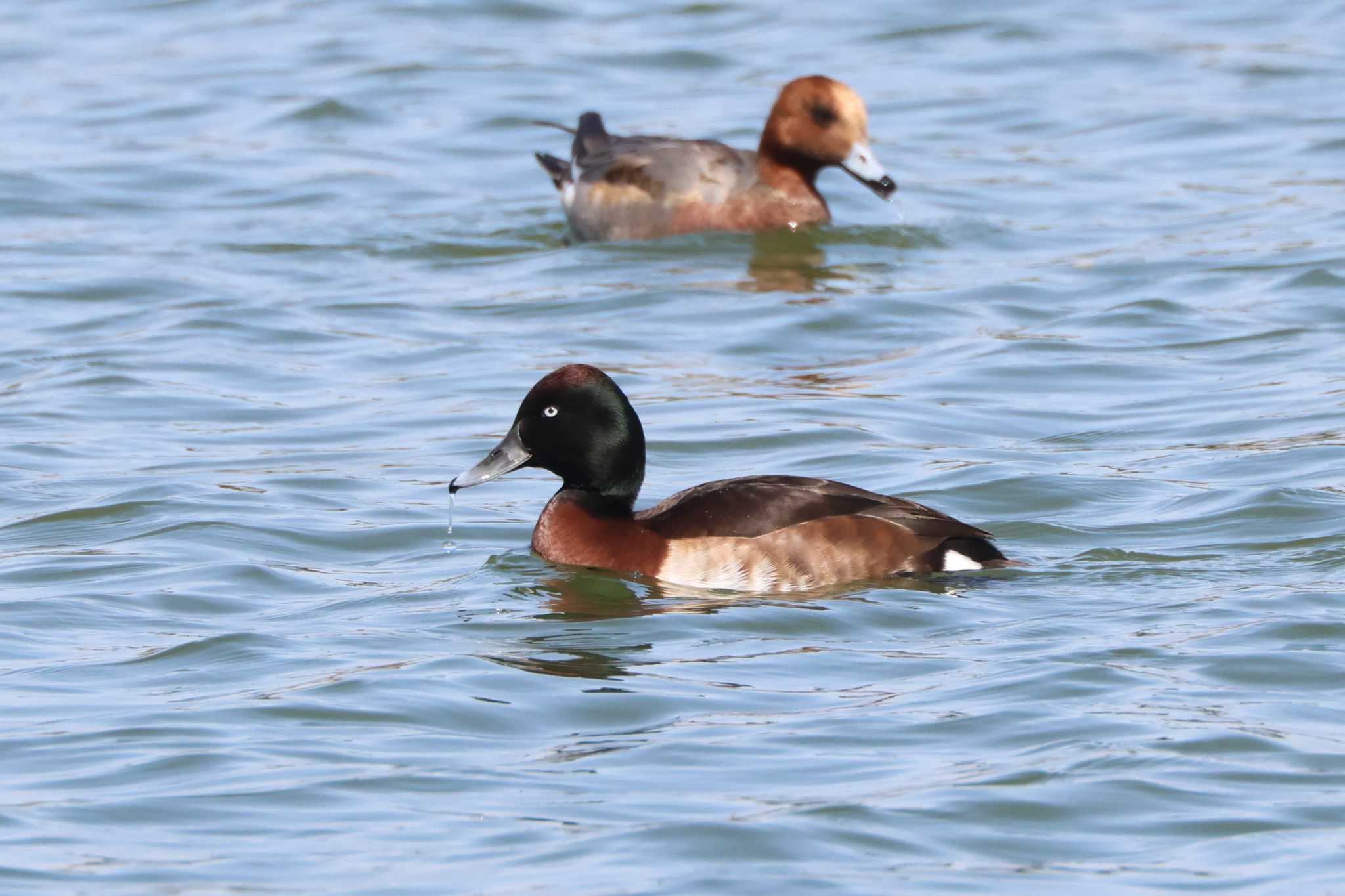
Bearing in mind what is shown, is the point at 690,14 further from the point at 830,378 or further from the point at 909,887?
the point at 909,887

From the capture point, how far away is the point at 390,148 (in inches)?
752

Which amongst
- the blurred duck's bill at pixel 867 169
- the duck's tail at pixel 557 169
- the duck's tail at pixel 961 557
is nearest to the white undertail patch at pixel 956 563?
the duck's tail at pixel 961 557

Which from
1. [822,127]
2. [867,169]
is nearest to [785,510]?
[867,169]

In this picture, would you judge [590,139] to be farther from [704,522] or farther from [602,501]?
[704,522]

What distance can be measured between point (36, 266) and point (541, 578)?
7.72m

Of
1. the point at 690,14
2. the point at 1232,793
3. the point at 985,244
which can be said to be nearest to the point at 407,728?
the point at 1232,793

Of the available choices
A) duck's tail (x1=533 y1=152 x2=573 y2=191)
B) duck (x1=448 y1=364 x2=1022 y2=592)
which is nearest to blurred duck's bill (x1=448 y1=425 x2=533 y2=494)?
duck (x1=448 y1=364 x2=1022 y2=592)

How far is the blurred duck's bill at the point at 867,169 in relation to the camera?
15.3 meters

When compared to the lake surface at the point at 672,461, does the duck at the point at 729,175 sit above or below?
above

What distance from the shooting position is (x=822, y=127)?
15.6 meters

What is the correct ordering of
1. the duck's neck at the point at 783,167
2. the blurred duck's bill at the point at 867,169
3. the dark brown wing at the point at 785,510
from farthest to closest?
the duck's neck at the point at 783,167 → the blurred duck's bill at the point at 867,169 → the dark brown wing at the point at 785,510

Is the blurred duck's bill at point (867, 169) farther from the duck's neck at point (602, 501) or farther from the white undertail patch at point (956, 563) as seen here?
the white undertail patch at point (956, 563)

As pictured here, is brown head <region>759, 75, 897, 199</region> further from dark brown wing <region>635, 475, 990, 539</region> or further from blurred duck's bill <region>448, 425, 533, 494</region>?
dark brown wing <region>635, 475, 990, 539</region>

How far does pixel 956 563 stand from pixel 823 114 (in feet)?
24.2
